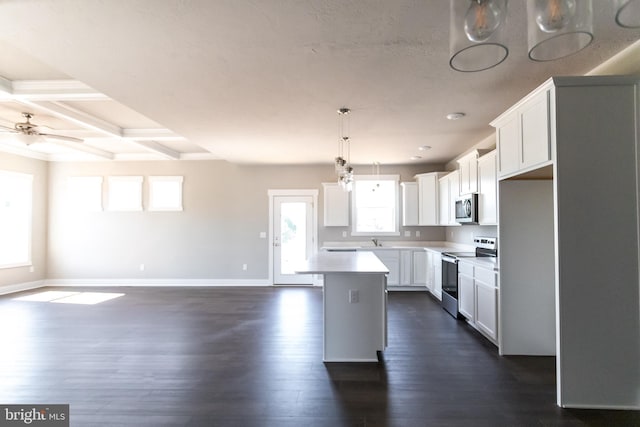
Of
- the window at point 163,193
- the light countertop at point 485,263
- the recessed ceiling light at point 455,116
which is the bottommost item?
the light countertop at point 485,263

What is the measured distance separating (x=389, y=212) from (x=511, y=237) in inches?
147

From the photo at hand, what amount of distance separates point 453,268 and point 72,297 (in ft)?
22.0

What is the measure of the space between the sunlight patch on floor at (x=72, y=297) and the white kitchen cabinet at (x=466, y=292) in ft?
19.4

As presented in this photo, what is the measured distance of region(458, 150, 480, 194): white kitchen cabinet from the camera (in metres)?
4.39

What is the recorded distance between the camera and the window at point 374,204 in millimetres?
6758

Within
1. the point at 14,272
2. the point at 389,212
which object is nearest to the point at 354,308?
the point at 389,212

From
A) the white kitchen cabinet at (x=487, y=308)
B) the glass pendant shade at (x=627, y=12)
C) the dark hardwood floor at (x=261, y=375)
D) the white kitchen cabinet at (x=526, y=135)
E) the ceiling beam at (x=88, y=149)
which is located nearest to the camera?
the glass pendant shade at (x=627, y=12)

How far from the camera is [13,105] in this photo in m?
3.90

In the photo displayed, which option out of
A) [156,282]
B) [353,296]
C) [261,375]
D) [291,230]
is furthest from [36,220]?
[353,296]

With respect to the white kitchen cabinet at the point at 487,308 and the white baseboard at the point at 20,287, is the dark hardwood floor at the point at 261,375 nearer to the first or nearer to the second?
the white kitchen cabinet at the point at 487,308

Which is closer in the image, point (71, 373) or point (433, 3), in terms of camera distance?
point (433, 3)

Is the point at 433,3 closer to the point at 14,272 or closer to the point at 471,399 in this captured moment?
the point at 471,399

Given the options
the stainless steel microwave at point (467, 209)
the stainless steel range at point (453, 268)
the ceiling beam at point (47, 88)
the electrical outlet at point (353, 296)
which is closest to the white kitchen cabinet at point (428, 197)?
the stainless steel microwave at point (467, 209)

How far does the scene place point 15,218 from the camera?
20.8 ft
